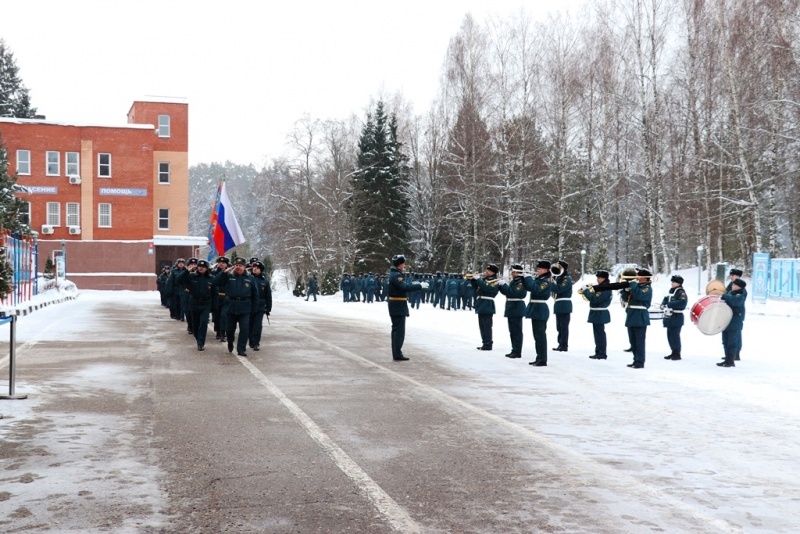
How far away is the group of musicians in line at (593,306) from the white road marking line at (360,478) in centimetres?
534

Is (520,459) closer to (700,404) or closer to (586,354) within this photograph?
(700,404)

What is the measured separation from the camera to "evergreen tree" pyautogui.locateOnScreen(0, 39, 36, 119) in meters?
76.8

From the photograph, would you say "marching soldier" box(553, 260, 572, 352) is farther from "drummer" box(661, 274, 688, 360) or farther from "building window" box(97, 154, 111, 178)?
"building window" box(97, 154, 111, 178)

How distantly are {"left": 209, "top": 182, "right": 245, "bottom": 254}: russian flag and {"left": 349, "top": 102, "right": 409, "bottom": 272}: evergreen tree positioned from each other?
2684 centimetres

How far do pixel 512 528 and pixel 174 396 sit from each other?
6.16m

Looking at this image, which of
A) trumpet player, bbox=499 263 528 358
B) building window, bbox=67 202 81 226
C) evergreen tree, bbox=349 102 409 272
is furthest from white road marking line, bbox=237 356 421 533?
building window, bbox=67 202 81 226

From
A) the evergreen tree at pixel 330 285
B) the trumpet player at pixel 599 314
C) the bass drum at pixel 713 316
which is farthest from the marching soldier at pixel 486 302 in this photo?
the evergreen tree at pixel 330 285

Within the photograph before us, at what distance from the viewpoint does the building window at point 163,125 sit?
6384 centimetres

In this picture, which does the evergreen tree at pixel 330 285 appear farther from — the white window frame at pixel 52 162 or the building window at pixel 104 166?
the white window frame at pixel 52 162

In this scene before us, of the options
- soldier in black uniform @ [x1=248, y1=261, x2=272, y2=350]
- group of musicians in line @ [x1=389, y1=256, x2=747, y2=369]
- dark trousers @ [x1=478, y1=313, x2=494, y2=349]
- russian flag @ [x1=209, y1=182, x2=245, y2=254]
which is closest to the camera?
group of musicians in line @ [x1=389, y1=256, x2=747, y2=369]

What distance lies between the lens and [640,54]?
37.0 m

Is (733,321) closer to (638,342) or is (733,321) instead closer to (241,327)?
(638,342)

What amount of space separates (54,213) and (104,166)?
476 centimetres

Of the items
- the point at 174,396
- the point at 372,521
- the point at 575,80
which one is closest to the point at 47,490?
the point at 372,521
